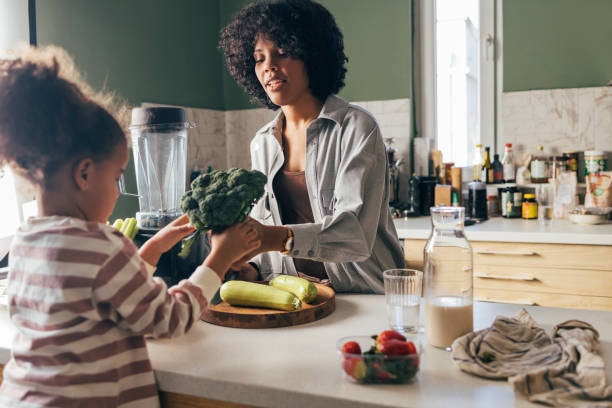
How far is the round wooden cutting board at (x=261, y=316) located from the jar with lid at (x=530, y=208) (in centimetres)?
213

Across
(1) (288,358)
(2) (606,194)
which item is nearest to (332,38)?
(1) (288,358)

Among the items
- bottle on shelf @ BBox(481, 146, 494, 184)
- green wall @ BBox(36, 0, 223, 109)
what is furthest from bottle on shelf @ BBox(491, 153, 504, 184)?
green wall @ BBox(36, 0, 223, 109)

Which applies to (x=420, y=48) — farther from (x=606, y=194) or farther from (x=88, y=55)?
(x=88, y=55)

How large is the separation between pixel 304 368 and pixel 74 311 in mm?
413

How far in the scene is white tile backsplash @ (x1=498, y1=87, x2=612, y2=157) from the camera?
317 cm

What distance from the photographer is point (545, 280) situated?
2627 millimetres

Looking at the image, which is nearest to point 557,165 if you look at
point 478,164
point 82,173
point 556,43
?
point 478,164

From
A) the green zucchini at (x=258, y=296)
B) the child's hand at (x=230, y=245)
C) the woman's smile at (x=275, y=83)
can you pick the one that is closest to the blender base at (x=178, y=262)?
the green zucchini at (x=258, y=296)

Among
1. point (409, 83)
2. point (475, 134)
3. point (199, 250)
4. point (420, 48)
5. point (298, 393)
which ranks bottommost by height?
point (298, 393)

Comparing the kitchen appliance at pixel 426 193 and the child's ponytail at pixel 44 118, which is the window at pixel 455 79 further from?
the child's ponytail at pixel 44 118

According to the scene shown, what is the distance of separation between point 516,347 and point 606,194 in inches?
89.9

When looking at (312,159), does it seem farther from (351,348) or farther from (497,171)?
(497,171)

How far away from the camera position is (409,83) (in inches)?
141

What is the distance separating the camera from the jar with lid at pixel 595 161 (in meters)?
3.09
